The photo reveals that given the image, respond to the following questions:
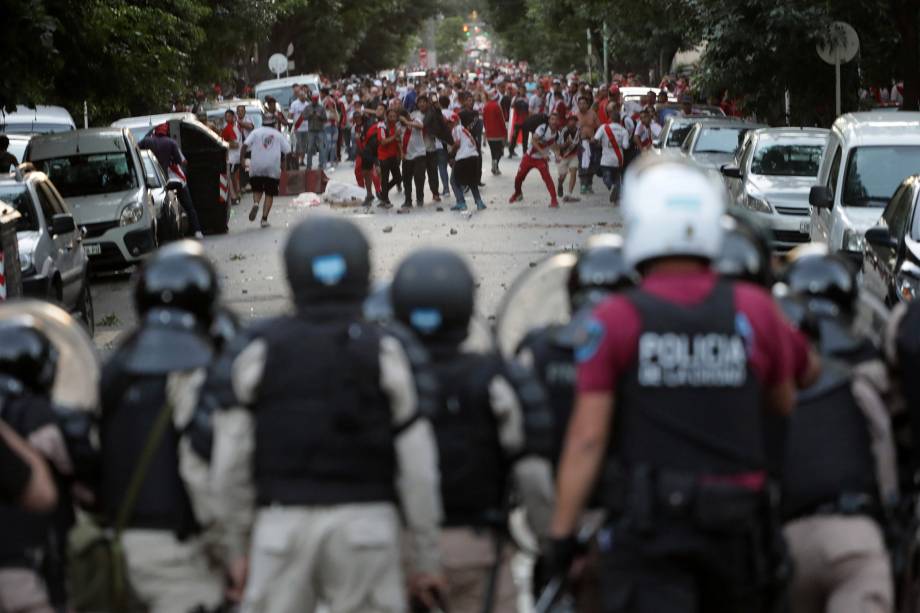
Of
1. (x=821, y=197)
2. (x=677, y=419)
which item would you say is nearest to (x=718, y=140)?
(x=821, y=197)

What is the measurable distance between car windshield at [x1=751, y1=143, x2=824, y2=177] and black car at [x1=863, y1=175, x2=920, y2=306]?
25.0 ft

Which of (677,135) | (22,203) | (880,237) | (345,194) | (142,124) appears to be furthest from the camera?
(345,194)

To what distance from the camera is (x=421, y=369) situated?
470 centimetres

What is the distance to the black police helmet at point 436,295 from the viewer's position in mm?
4977

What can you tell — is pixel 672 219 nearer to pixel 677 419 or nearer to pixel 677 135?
pixel 677 419

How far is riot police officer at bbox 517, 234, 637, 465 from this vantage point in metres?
5.25

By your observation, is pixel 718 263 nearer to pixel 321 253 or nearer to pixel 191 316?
pixel 321 253

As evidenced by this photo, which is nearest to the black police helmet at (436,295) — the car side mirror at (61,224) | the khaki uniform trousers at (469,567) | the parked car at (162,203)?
the khaki uniform trousers at (469,567)

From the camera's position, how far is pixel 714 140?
26328mm

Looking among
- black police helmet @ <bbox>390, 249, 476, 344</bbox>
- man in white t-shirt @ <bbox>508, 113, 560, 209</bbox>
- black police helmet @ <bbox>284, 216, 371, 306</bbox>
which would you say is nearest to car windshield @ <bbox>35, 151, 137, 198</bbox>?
man in white t-shirt @ <bbox>508, 113, 560, 209</bbox>

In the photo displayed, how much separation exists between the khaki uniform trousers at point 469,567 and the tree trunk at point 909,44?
21962mm

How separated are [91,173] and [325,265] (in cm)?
1717

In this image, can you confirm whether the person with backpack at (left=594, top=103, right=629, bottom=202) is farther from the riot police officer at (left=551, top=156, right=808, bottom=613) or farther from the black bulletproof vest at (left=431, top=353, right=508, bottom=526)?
the riot police officer at (left=551, top=156, right=808, bottom=613)

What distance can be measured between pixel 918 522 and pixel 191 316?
2.31m
